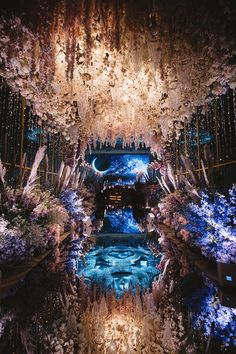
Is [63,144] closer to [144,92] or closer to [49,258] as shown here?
[144,92]

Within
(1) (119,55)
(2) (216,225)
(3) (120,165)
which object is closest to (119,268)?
(2) (216,225)

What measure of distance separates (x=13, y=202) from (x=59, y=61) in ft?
11.7

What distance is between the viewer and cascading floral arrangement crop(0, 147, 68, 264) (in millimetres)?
4855

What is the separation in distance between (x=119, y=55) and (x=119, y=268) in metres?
4.74

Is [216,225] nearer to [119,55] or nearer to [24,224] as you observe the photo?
[24,224]

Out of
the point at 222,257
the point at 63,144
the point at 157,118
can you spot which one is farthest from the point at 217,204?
the point at 63,144

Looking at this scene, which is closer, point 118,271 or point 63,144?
point 118,271

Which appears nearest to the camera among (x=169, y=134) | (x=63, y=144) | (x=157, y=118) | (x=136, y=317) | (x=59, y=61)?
(x=136, y=317)

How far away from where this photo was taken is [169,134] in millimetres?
12438

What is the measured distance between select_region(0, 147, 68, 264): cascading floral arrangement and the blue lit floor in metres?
1.05

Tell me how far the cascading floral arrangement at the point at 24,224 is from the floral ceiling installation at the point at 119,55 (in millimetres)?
2290

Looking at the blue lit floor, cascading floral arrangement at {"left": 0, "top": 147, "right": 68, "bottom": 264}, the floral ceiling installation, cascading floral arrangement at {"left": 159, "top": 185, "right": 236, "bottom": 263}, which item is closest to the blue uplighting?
the floral ceiling installation

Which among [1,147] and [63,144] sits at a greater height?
[63,144]

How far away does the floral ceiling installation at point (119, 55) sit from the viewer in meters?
4.60
